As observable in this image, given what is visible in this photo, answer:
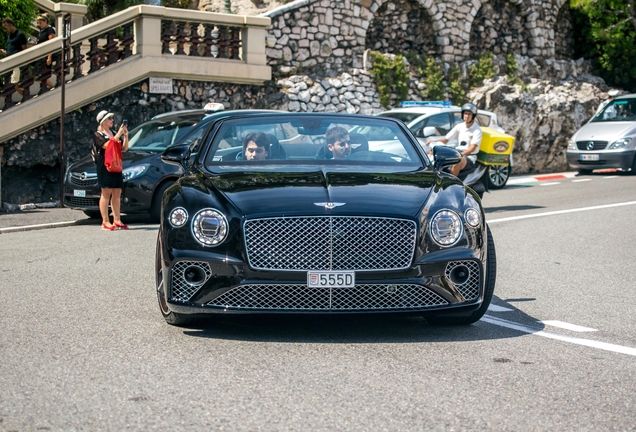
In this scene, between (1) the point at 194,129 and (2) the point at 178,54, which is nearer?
(1) the point at 194,129

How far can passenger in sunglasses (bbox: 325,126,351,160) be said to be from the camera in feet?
26.1

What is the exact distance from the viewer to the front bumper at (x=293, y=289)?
6449mm

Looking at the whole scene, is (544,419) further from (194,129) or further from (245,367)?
(194,129)

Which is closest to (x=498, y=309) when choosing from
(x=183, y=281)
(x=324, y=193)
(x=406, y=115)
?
(x=324, y=193)

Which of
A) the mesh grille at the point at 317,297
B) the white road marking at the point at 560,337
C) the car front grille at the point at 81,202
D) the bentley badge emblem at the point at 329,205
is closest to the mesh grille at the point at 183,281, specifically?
the mesh grille at the point at 317,297

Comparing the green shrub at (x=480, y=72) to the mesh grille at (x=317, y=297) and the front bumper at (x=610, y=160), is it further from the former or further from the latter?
the mesh grille at (x=317, y=297)

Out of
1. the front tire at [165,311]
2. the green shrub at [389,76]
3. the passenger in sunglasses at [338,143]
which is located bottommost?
the front tire at [165,311]

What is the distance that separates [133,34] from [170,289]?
16511mm

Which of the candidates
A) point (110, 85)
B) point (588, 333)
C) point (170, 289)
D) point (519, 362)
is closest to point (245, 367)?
point (170, 289)

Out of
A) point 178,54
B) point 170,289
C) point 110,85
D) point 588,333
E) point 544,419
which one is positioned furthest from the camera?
point 178,54

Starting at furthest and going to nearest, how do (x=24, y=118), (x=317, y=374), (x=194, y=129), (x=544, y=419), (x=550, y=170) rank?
(x=550, y=170), (x=24, y=118), (x=194, y=129), (x=317, y=374), (x=544, y=419)

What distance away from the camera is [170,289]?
6664 millimetres

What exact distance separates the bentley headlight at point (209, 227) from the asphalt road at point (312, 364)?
0.65 meters

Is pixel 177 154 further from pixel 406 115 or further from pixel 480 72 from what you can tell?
pixel 480 72
